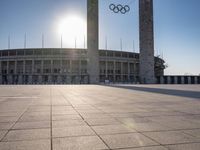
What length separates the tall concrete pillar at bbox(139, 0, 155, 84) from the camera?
5053 cm

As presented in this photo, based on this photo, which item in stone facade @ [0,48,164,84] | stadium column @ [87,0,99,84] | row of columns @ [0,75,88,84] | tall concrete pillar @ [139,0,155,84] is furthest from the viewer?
stone facade @ [0,48,164,84]

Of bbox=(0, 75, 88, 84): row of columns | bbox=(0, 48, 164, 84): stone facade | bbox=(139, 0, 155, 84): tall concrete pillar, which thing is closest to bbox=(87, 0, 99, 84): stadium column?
bbox=(0, 75, 88, 84): row of columns

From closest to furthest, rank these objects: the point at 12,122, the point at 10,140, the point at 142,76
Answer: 1. the point at 10,140
2. the point at 12,122
3. the point at 142,76

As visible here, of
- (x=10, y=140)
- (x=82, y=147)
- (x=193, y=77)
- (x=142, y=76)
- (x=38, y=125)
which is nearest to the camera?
(x=82, y=147)

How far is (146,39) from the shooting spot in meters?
50.5

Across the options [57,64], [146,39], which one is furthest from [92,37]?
[57,64]

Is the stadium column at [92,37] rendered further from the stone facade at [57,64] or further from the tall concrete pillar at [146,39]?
the stone facade at [57,64]

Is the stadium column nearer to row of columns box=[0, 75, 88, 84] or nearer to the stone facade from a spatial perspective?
row of columns box=[0, 75, 88, 84]

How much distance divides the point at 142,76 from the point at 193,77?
1424 cm

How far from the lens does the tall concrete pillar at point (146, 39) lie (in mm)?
50531

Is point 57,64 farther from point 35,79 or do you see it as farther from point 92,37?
point 92,37

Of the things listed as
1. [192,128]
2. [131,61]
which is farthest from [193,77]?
[192,128]

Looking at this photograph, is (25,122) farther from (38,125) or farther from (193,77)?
(193,77)

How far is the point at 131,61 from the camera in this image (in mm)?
87250
